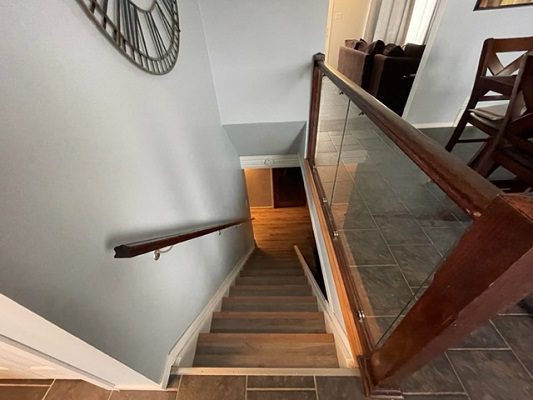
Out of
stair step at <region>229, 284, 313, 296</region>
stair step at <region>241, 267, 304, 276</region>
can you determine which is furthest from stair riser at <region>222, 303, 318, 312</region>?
stair step at <region>241, 267, 304, 276</region>

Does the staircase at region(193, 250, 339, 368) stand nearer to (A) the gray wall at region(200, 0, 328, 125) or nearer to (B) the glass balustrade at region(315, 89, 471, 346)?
(B) the glass balustrade at region(315, 89, 471, 346)

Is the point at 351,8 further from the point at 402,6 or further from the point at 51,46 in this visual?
the point at 51,46

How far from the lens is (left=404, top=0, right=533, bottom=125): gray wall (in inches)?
98.1

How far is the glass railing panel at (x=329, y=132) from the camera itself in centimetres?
180

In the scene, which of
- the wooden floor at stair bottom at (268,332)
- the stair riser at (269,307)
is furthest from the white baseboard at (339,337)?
the stair riser at (269,307)

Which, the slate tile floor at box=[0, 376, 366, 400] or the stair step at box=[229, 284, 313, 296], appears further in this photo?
the stair step at box=[229, 284, 313, 296]

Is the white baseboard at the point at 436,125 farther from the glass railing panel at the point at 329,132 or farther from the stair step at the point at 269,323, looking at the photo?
the stair step at the point at 269,323

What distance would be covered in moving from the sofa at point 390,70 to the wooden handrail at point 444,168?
284cm

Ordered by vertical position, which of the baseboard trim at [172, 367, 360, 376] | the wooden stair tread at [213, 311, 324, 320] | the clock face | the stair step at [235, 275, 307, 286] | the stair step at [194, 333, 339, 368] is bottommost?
the stair step at [235, 275, 307, 286]

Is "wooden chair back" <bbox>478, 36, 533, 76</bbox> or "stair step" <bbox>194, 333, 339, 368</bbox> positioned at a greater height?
"wooden chair back" <bbox>478, 36, 533, 76</bbox>

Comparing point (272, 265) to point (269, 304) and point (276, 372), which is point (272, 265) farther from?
point (276, 372)

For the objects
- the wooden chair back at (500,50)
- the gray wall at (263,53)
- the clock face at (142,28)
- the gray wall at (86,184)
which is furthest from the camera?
the gray wall at (263,53)

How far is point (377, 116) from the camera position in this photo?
0.83 meters

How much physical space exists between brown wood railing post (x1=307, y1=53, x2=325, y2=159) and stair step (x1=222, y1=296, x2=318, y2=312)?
1555 millimetres
